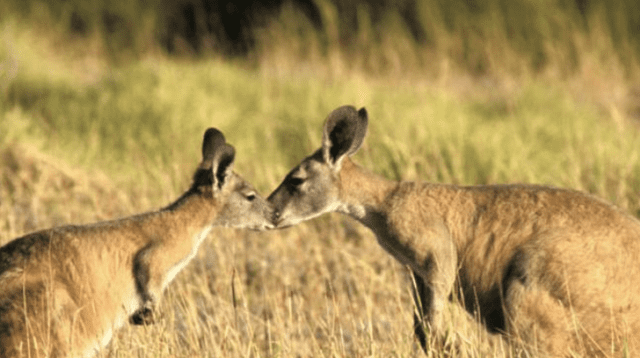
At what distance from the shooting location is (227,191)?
7824mm

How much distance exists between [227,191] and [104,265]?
1.36m

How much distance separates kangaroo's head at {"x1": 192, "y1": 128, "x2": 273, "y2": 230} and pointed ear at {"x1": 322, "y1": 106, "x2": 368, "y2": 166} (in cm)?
57

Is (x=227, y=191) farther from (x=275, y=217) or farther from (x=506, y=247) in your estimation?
(x=506, y=247)

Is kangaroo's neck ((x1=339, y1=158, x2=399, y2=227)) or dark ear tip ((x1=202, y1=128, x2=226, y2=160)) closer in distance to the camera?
kangaroo's neck ((x1=339, y1=158, x2=399, y2=227))

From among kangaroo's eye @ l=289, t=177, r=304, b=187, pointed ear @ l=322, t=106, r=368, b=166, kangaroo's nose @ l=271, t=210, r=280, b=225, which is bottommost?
kangaroo's nose @ l=271, t=210, r=280, b=225

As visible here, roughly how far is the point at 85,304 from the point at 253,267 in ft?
11.3

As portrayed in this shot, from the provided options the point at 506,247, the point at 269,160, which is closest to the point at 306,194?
the point at 506,247

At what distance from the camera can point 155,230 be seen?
719cm

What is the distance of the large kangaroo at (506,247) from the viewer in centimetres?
643

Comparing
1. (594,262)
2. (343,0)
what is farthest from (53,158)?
(343,0)

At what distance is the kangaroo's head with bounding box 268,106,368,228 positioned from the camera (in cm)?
766

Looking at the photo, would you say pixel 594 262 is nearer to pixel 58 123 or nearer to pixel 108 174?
pixel 108 174

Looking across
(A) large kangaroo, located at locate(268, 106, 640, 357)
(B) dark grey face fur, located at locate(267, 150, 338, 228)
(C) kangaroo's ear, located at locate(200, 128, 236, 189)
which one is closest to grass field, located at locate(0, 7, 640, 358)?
(A) large kangaroo, located at locate(268, 106, 640, 357)

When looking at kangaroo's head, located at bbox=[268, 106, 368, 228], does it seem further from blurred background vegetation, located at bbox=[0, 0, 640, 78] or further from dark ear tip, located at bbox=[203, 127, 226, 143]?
blurred background vegetation, located at bbox=[0, 0, 640, 78]
